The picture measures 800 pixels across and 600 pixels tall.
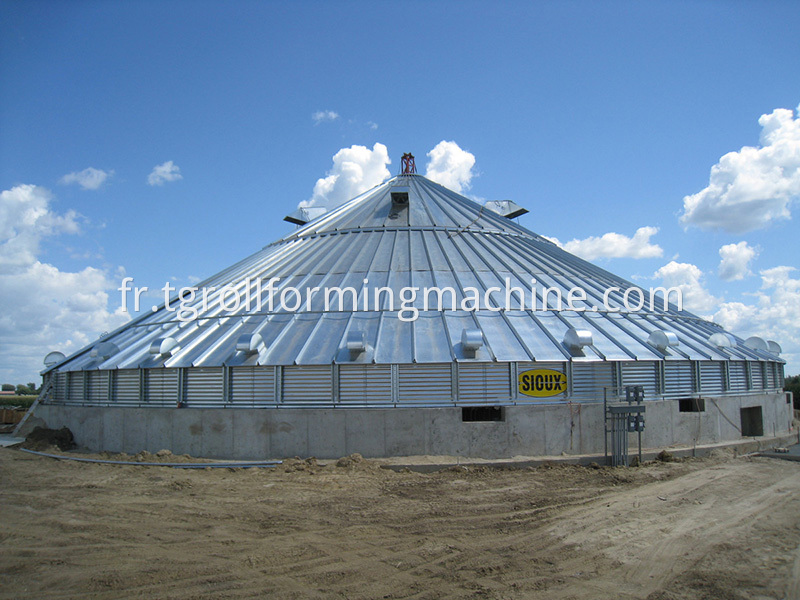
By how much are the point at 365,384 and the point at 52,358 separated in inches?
686

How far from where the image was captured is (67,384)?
22.0 meters

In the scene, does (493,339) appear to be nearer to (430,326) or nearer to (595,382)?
(430,326)

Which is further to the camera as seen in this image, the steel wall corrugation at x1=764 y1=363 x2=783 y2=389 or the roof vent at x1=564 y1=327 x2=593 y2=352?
the steel wall corrugation at x1=764 y1=363 x2=783 y2=389

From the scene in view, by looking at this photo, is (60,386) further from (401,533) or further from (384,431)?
(401,533)

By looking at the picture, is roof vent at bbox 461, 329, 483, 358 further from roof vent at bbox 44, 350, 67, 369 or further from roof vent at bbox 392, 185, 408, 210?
roof vent at bbox 44, 350, 67, 369

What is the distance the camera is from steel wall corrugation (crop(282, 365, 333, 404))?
16688 millimetres

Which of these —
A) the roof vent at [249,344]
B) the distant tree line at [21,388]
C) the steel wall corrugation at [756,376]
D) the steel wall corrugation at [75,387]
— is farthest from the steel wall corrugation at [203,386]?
the distant tree line at [21,388]

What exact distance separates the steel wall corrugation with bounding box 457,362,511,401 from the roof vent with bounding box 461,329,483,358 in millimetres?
402

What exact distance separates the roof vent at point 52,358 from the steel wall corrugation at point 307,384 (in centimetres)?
1444

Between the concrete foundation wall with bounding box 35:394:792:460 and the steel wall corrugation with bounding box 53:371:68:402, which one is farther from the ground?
the steel wall corrugation with bounding box 53:371:68:402

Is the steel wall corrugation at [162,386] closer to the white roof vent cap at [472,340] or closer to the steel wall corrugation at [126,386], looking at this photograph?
the steel wall corrugation at [126,386]

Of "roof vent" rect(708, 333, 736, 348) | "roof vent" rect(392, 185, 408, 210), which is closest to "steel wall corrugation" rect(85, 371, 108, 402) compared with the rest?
"roof vent" rect(392, 185, 408, 210)

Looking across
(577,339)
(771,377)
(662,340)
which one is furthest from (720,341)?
(577,339)

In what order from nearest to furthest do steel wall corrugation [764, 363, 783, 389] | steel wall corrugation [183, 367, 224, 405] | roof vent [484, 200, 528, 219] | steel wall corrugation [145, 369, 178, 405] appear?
steel wall corrugation [183, 367, 224, 405], steel wall corrugation [145, 369, 178, 405], steel wall corrugation [764, 363, 783, 389], roof vent [484, 200, 528, 219]
